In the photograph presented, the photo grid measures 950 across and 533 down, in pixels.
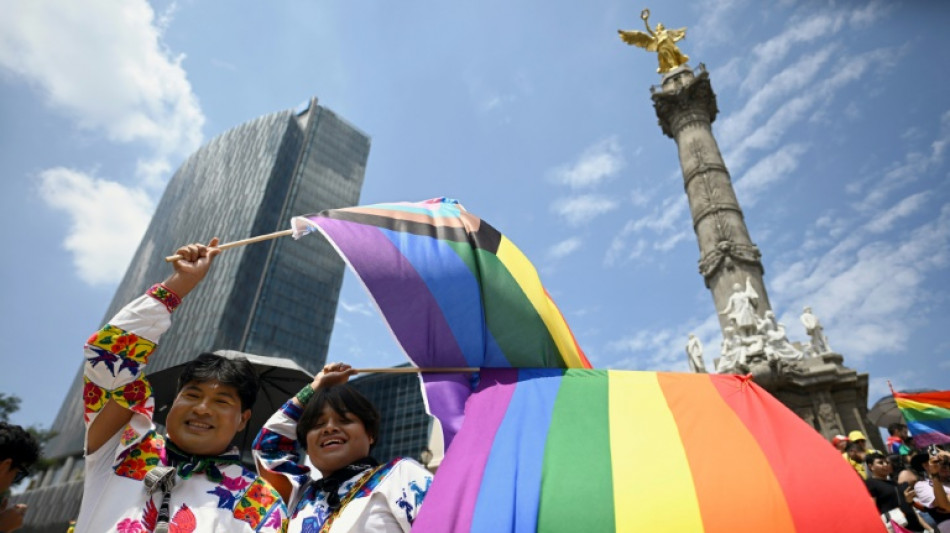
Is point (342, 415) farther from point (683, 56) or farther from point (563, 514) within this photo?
point (683, 56)

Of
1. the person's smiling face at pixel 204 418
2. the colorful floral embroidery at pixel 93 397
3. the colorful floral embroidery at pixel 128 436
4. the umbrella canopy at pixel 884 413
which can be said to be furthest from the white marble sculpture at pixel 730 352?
the colorful floral embroidery at pixel 93 397

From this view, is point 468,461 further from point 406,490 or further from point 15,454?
point 15,454

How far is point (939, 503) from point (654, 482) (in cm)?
469

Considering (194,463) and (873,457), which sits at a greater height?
(873,457)

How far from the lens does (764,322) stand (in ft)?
53.0

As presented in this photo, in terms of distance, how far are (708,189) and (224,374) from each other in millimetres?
21359

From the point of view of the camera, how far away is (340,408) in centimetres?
256

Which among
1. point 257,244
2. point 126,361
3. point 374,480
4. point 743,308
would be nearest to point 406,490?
point 374,480

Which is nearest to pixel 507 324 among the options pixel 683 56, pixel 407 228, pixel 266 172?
pixel 407 228

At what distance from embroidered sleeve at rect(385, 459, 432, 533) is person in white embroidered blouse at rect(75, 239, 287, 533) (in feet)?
1.73

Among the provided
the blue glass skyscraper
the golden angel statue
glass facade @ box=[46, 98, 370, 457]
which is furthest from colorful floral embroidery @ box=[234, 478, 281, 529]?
the blue glass skyscraper

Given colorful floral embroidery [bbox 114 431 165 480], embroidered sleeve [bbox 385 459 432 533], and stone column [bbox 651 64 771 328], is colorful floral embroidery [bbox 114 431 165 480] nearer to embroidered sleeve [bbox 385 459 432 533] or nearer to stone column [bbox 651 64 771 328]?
embroidered sleeve [bbox 385 459 432 533]

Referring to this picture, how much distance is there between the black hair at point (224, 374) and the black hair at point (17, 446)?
5.80 ft

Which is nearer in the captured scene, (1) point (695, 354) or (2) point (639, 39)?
(1) point (695, 354)
